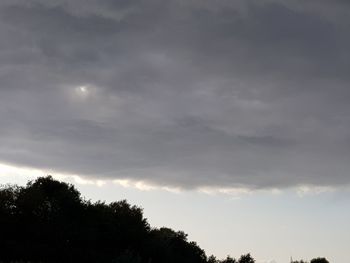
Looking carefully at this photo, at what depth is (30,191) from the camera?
101 metres

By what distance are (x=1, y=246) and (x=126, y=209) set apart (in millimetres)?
35380

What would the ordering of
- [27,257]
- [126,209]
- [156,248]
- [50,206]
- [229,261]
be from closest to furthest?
[27,257], [50,206], [156,248], [126,209], [229,261]

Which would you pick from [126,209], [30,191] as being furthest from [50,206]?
[126,209]

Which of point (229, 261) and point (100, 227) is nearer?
point (100, 227)

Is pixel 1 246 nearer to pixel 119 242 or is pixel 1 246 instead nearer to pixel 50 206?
pixel 50 206

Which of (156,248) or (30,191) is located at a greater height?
(30,191)

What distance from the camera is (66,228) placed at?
320 ft

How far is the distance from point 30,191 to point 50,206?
16.0 ft

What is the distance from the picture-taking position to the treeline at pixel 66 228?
91525 mm

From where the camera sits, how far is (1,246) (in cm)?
8956

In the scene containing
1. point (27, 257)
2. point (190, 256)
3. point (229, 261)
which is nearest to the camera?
point (27, 257)

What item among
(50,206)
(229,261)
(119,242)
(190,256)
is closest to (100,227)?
(119,242)

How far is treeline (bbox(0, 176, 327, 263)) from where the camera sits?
9153 cm

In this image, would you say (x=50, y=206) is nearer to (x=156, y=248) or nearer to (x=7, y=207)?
(x=7, y=207)
